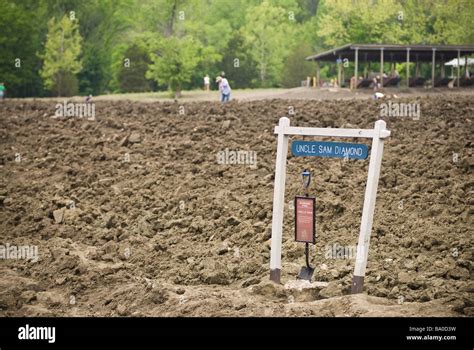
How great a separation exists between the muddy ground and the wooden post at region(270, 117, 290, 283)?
0.25 metres

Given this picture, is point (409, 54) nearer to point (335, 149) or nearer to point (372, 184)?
point (335, 149)

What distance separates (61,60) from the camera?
213 ft

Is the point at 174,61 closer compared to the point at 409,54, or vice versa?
the point at 409,54

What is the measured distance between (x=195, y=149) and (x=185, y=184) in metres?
3.43

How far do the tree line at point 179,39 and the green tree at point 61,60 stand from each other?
65 mm

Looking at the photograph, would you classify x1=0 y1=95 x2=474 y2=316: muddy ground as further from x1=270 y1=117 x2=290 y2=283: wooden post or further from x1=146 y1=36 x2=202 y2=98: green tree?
x1=146 y1=36 x2=202 y2=98: green tree

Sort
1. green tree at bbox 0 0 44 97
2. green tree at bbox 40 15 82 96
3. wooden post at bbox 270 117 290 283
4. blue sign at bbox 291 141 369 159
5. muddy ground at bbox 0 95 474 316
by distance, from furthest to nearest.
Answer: green tree at bbox 40 15 82 96 < green tree at bbox 0 0 44 97 < muddy ground at bbox 0 95 474 316 < wooden post at bbox 270 117 290 283 < blue sign at bbox 291 141 369 159

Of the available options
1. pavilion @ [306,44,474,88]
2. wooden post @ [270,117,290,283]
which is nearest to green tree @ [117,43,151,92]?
pavilion @ [306,44,474,88]

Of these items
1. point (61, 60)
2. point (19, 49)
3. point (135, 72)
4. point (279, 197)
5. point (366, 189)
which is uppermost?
point (19, 49)

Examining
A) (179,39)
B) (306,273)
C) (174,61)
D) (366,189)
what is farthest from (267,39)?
(366,189)

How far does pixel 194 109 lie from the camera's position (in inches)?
1164

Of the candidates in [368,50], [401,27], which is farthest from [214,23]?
[368,50]

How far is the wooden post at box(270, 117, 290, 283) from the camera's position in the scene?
11.8 metres

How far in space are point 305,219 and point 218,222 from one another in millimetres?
4279
